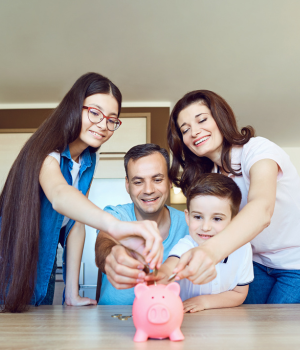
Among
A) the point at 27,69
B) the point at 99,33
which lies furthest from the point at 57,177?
the point at 27,69

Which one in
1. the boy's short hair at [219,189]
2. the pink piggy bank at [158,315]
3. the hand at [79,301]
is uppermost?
the boy's short hair at [219,189]

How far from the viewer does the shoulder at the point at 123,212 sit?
4.98 ft

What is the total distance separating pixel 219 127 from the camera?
4.41 feet

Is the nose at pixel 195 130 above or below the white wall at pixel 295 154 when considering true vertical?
below

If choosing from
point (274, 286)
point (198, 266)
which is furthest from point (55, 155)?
point (274, 286)

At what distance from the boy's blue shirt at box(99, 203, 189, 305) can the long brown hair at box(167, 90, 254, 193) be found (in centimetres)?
18

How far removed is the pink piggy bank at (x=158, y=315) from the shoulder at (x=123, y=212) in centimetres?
81

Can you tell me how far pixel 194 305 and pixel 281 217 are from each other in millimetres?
541

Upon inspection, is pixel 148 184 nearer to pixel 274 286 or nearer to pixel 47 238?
pixel 47 238

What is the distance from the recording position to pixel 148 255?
0.73 meters

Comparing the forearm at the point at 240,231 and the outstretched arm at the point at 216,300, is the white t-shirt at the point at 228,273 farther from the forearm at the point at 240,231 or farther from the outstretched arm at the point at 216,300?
the forearm at the point at 240,231

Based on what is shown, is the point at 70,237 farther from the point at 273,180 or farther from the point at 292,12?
the point at 292,12

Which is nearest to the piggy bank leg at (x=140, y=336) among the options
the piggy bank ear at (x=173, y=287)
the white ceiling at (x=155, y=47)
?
the piggy bank ear at (x=173, y=287)

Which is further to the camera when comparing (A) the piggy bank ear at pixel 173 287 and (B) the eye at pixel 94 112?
(B) the eye at pixel 94 112
